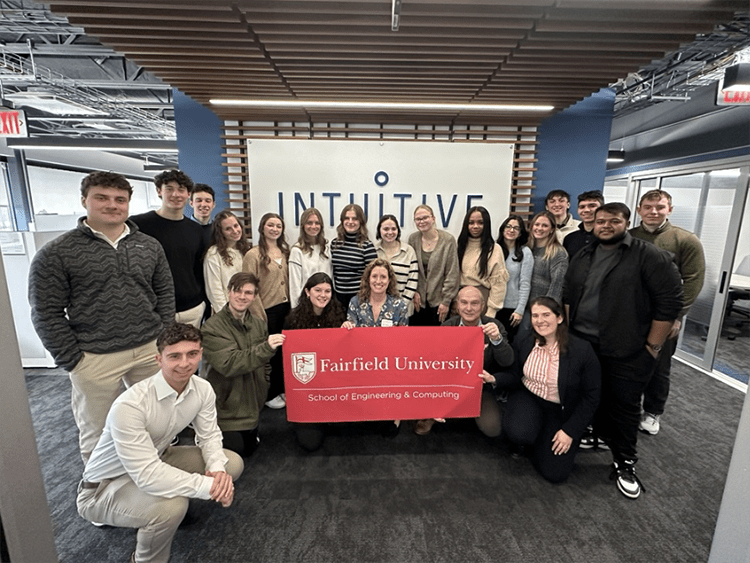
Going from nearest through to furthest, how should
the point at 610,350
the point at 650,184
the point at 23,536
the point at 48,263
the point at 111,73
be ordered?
the point at 23,536 < the point at 48,263 < the point at 610,350 < the point at 111,73 < the point at 650,184

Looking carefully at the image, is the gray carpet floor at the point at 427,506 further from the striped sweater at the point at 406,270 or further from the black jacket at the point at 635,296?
the striped sweater at the point at 406,270

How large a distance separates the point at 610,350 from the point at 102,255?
349 cm

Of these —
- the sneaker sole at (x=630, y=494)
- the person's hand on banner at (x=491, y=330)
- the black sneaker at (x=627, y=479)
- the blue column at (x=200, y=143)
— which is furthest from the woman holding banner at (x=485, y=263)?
the blue column at (x=200, y=143)

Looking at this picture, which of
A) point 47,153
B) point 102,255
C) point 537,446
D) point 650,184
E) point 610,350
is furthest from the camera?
point 47,153

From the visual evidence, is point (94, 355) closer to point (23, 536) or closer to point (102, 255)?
point (102, 255)

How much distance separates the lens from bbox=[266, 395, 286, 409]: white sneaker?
3.89 meters

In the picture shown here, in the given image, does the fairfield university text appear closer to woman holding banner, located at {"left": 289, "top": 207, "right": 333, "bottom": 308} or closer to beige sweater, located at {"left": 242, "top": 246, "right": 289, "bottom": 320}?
woman holding banner, located at {"left": 289, "top": 207, "right": 333, "bottom": 308}

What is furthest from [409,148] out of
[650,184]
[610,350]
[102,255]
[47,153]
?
[47,153]

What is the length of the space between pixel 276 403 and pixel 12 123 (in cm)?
613

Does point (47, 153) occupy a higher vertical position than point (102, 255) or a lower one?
higher

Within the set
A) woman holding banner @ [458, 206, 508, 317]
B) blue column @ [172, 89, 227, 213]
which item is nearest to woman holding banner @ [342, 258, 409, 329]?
woman holding banner @ [458, 206, 508, 317]

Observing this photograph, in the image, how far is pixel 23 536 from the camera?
1.23m

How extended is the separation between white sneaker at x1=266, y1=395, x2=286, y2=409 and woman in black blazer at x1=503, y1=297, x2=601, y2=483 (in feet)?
7.23

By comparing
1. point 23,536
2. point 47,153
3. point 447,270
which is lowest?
point 23,536
